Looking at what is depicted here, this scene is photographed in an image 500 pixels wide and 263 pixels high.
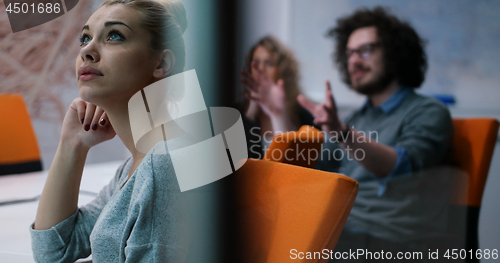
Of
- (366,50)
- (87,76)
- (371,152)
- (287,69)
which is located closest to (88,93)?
(87,76)

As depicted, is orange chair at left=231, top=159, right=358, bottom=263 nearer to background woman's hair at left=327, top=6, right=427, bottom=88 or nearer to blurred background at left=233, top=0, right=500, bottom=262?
blurred background at left=233, top=0, right=500, bottom=262

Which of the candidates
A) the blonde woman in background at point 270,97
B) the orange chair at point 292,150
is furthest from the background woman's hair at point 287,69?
the orange chair at point 292,150

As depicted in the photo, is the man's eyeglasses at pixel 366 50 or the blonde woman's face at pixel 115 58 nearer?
the blonde woman's face at pixel 115 58

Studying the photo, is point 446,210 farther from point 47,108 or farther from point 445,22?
point 47,108

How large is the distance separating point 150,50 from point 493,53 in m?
1.12

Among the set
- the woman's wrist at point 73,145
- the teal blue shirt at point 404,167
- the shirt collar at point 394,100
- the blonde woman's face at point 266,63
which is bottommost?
the teal blue shirt at point 404,167

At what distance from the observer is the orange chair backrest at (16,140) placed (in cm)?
142

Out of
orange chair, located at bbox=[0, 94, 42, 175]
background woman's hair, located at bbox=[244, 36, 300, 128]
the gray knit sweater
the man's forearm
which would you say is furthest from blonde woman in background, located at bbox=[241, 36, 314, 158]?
orange chair, located at bbox=[0, 94, 42, 175]

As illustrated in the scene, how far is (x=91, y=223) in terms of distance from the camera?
24.9 inches

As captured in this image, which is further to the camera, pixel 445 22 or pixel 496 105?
pixel 445 22

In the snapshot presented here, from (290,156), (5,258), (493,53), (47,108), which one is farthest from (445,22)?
(5,258)

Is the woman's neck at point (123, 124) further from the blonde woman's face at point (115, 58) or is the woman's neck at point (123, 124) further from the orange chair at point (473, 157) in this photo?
the orange chair at point (473, 157)

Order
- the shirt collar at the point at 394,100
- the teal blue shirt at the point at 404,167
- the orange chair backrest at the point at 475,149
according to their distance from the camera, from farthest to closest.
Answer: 1. the shirt collar at the point at 394,100
2. the teal blue shirt at the point at 404,167
3. the orange chair backrest at the point at 475,149

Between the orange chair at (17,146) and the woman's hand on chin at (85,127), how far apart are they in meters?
0.91
